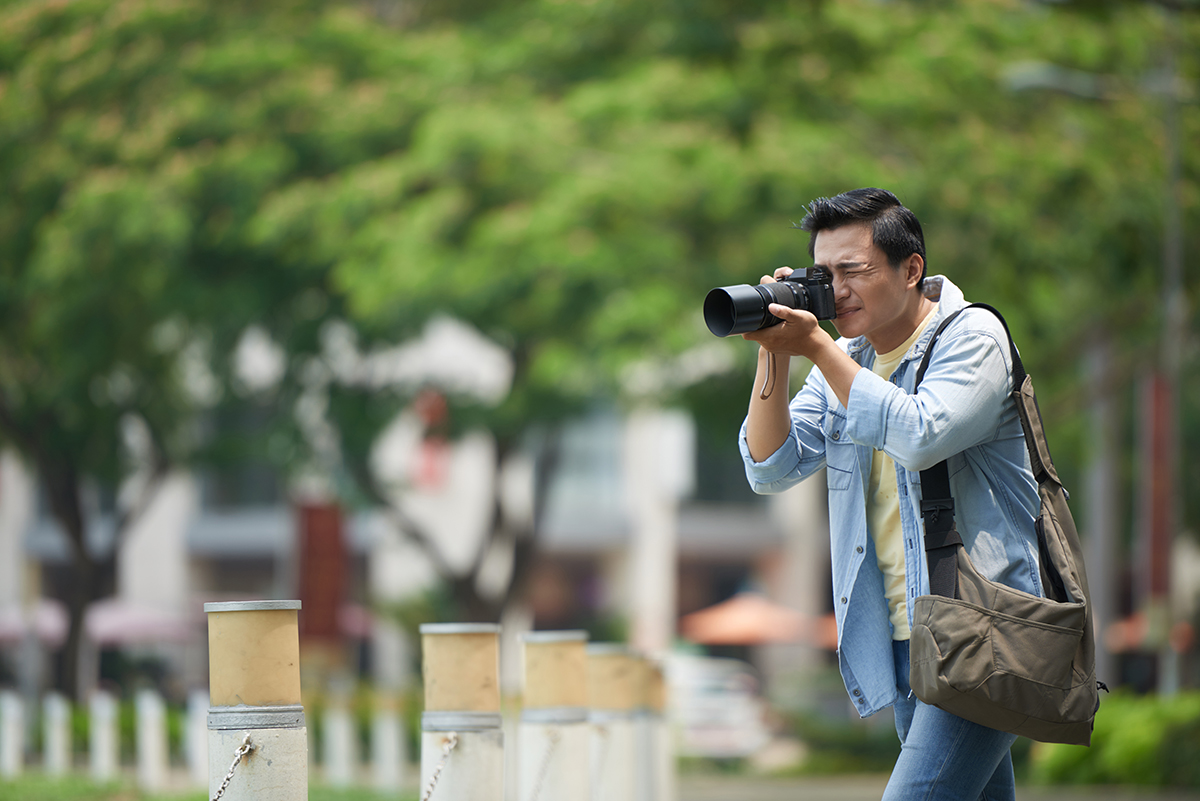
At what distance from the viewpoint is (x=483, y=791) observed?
4.74 m

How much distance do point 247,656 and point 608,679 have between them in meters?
3.77

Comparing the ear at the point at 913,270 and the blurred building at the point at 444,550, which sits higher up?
the blurred building at the point at 444,550

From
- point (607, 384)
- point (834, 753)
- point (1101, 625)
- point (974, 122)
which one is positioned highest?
point (974, 122)

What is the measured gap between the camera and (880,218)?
318 cm

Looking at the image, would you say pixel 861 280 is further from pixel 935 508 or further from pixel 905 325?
pixel 935 508

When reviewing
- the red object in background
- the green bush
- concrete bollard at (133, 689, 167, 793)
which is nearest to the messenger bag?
concrete bollard at (133, 689, 167, 793)

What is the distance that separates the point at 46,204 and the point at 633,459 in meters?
21.9

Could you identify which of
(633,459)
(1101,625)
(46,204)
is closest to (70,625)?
(46,204)

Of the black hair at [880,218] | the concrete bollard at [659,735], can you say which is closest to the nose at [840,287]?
the black hair at [880,218]

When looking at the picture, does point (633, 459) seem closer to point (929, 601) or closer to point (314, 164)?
point (314, 164)

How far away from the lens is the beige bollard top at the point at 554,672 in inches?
224

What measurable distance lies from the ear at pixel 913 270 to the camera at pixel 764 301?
0.18 metres

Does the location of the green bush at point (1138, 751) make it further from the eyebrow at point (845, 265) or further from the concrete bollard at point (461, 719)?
the eyebrow at point (845, 265)

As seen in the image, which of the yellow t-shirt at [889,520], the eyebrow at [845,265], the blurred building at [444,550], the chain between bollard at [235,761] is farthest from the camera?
the blurred building at [444,550]
